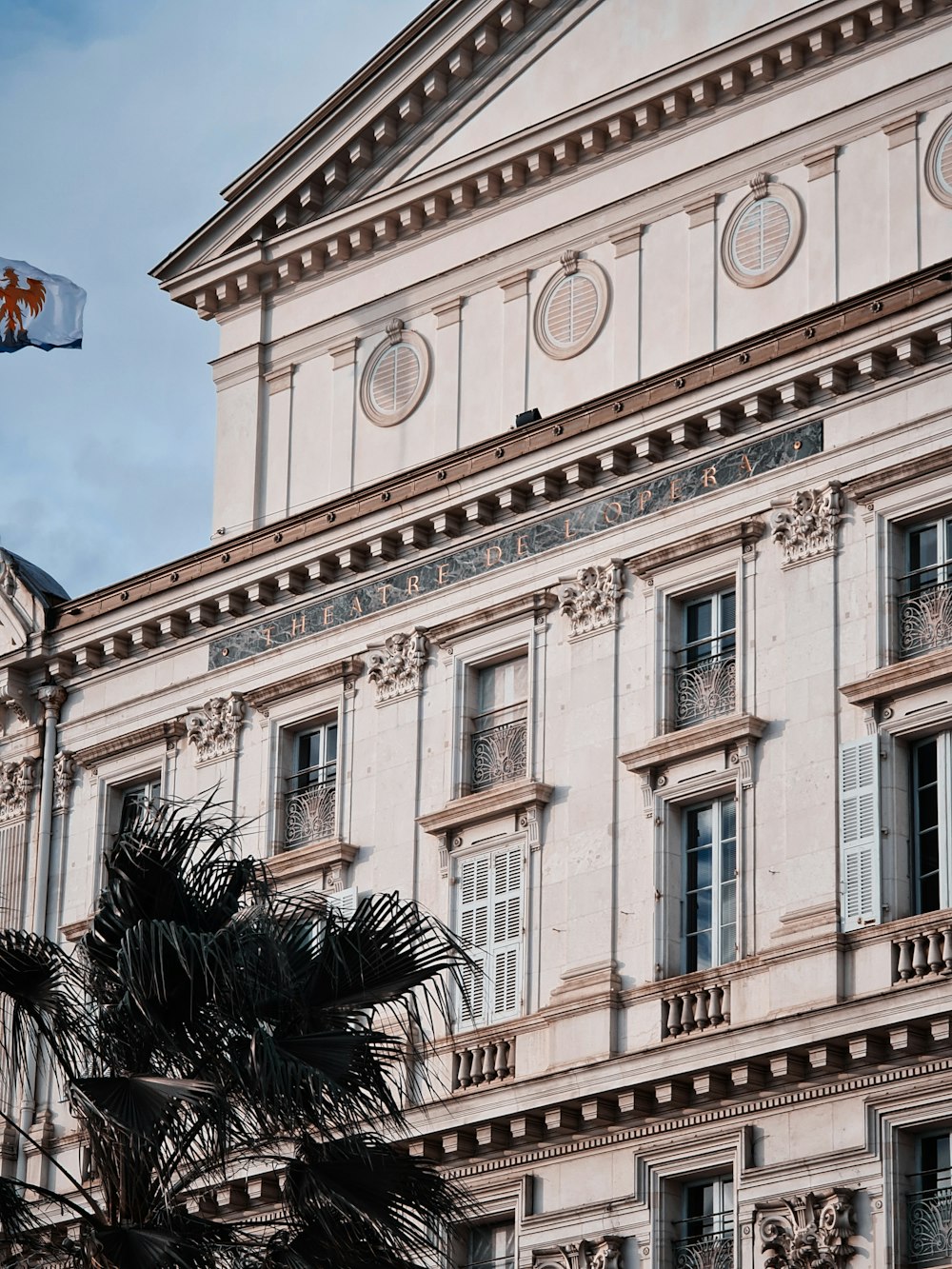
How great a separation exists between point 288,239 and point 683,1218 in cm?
1769

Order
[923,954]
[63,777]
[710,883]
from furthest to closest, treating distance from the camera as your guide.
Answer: [63,777] → [710,883] → [923,954]

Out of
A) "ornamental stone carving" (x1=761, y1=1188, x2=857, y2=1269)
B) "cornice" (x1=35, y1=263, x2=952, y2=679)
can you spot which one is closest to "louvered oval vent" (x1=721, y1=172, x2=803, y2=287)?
"cornice" (x1=35, y1=263, x2=952, y2=679)

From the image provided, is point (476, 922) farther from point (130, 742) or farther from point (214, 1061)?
point (214, 1061)

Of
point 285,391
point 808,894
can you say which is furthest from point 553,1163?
point 285,391

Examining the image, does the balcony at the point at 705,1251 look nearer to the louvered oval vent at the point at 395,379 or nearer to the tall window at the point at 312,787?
the tall window at the point at 312,787

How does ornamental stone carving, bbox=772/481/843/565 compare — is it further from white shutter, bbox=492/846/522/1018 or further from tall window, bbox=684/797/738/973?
white shutter, bbox=492/846/522/1018

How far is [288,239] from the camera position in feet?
163

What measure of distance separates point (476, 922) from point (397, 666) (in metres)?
3.82

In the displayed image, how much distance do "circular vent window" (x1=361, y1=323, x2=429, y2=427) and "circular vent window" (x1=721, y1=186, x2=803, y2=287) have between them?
522cm

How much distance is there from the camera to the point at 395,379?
158 feet

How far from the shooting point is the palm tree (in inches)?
1104

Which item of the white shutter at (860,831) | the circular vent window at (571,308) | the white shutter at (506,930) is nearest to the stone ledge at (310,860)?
the white shutter at (506,930)

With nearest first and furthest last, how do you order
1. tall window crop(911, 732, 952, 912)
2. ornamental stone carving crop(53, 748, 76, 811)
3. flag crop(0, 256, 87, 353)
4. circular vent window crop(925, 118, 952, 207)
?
tall window crop(911, 732, 952, 912) < circular vent window crop(925, 118, 952, 207) < ornamental stone carving crop(53, 748, 76, 811) < flag crop(0, 256, 87, 353)

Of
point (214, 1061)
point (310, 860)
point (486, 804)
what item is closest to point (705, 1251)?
point (486, 804)
